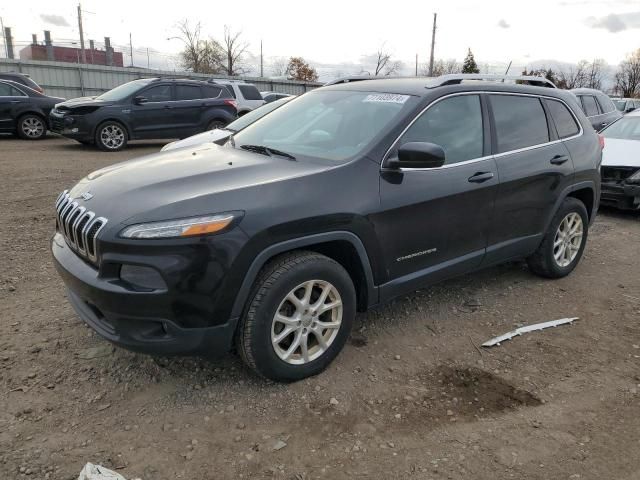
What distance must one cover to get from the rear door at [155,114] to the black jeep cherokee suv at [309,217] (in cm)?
896

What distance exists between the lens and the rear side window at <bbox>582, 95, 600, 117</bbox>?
39.3 ft

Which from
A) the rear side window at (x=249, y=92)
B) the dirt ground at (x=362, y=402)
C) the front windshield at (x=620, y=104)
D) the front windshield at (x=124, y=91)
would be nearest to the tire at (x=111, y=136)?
the front windshield at (x=124, y=91)

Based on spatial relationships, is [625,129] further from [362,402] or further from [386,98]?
[362,402]

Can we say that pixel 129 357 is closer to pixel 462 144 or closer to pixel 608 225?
pixel 462 144

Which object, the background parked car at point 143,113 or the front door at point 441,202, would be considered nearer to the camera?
the front door at point 441,202

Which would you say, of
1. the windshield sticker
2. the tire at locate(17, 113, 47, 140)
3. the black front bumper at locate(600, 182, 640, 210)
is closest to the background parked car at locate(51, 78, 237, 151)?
the tire at locate(17, 113, 47, 140)

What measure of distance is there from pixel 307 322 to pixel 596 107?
11.8 meters

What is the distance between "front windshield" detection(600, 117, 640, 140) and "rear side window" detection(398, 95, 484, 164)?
5.63m

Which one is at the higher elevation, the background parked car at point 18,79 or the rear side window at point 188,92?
the background parked car at point 18,79

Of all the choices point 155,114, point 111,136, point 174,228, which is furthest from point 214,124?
point 174,228

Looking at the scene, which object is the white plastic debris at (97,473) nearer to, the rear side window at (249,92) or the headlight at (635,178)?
the headlight at (635,178)

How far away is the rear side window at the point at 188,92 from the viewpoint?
12852mm

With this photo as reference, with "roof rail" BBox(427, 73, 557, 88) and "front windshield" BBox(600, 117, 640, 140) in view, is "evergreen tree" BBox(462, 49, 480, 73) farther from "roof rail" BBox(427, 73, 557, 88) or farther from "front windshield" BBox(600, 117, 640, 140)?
"roof rail" BBox(427, 73, 557, 88)

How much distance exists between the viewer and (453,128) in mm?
3715
